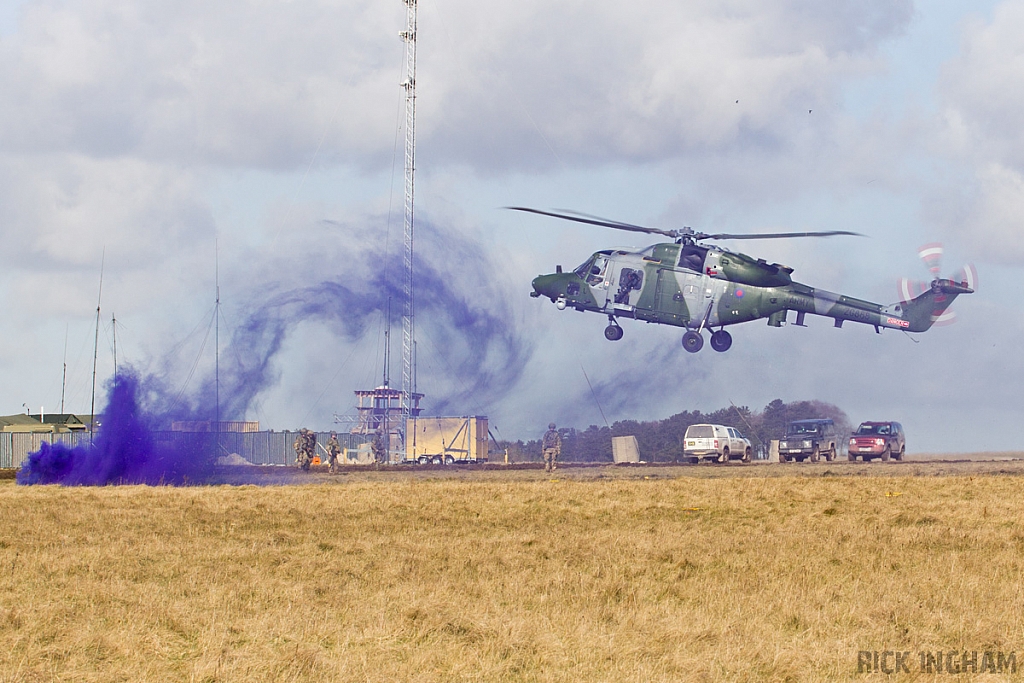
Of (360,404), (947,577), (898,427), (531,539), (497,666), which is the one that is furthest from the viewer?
(360,404)

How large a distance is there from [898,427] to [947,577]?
149 ft

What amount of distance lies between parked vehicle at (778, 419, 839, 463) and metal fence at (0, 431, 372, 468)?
24.3 metres

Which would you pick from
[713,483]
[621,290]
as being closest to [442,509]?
[713,483]

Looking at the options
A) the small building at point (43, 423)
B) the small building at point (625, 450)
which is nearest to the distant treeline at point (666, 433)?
the small building at point (625, 450)

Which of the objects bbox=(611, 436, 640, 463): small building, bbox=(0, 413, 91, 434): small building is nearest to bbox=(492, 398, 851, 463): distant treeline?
bbox=(611, 436, 640, 463): small building

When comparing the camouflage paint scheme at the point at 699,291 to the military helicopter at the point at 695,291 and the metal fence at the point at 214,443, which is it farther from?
the metal fence at the point at 214,443

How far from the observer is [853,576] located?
15.2 metres

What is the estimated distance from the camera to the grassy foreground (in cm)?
1044

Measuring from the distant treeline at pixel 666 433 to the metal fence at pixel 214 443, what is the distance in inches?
527

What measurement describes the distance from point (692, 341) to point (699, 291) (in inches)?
91.9

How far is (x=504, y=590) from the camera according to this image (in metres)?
14.2

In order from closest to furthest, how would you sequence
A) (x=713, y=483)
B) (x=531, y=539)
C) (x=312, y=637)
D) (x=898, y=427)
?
(x=312, y=637) → (x=531, y=539) → (x=713, y=483) → (x=898, y=427)

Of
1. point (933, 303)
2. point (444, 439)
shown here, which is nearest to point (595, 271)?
point (933, 303)

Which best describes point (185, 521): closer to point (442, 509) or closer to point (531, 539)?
point (442, 509)
